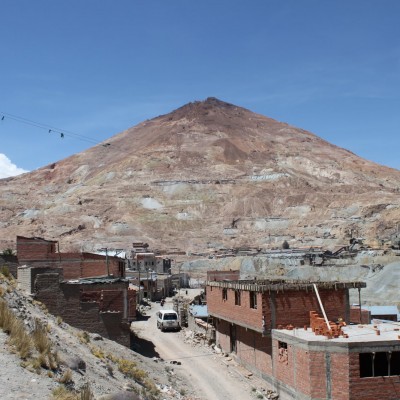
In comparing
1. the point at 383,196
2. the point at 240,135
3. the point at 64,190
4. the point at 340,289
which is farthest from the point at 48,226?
the point at 340,289

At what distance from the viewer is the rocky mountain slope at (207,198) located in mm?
114875

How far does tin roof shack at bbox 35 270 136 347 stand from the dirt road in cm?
325

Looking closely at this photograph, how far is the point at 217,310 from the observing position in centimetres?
2828

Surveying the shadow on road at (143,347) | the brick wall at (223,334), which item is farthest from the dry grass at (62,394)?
the brick wall at (223,334)

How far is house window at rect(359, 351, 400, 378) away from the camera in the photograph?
17438 millimetres

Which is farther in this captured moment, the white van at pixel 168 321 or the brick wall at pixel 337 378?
the white van at pixel 168 321

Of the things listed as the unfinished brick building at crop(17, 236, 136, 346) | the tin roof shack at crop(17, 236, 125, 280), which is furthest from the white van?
the unfinished brick building at crop(17, 236, 136, 346)

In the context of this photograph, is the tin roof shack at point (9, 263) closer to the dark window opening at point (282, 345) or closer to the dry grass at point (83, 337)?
the dry grass at point (83, 337)

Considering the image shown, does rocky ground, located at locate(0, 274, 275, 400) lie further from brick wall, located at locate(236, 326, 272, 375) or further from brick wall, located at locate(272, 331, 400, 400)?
brick wall, located at locate(272, 331, 400, 400)

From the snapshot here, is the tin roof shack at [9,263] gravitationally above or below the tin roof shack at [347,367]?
above

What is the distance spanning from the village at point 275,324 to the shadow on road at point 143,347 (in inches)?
12.1

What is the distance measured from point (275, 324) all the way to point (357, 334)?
11.1 feet

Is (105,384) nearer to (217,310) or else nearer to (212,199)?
(217,310)

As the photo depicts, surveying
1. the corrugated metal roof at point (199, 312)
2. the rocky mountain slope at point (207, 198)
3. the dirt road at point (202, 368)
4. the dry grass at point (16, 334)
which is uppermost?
the rocky mountain slope at point (207, 198)
